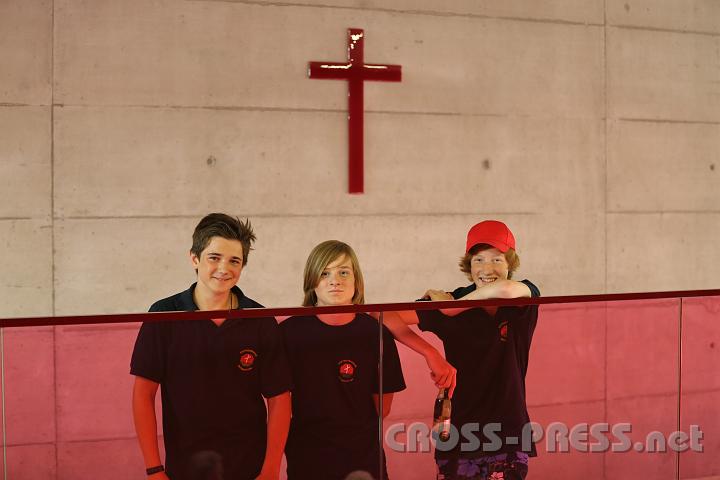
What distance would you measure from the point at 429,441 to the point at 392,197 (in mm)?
2433

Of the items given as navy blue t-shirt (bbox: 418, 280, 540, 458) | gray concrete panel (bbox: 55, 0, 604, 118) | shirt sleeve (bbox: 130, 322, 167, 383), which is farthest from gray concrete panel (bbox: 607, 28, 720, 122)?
shirt sleeve (bbox: 130, 322, 167, 383)

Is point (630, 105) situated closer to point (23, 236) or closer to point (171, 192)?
point (171, 192)

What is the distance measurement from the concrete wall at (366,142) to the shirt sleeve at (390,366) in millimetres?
2292

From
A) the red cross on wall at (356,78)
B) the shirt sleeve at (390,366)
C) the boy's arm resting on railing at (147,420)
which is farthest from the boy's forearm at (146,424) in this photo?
the red cross on wall at (356,78)

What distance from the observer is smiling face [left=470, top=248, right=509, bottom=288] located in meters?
3.11

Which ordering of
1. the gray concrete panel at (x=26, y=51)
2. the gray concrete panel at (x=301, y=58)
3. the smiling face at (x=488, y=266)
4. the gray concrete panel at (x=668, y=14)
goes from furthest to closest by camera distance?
the gray concrete panel at (x=668, y=14), the gray concrete panel at (x=301, y=58), the gray concrete panel at (x=26, y=51), the smiling face at (x=488, y=266)

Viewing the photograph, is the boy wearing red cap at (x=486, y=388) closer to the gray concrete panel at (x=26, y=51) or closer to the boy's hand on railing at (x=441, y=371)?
the boy's hand on railing at (x=441, y=371)

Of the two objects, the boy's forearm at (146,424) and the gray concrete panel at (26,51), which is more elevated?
the gray concrete panel at (26,51)

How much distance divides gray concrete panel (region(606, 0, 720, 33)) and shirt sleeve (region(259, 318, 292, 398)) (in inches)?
143

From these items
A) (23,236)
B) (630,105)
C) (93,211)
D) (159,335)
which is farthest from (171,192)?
(630,105)

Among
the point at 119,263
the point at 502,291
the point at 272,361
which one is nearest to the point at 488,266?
the point at 502,291

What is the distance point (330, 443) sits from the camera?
7.16 ft

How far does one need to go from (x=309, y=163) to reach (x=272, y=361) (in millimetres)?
2476

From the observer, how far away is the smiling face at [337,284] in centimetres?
276
